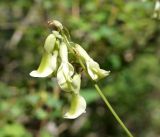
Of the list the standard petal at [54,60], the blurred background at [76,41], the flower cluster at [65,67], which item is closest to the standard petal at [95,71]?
the flower cluster at [65,67]

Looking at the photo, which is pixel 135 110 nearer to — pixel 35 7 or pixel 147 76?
pixel 147 76

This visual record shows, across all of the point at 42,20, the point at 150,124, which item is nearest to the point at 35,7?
the point at 42,20

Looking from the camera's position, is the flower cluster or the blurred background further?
the blurred background

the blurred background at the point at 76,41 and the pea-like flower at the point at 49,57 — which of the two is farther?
the blurred background at the point at 76,41

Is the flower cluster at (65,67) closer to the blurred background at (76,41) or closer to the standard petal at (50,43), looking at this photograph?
the standard petal at (50,43)

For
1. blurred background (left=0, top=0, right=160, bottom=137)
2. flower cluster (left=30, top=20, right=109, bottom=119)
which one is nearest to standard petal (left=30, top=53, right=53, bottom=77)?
flower cluster (left=30, top=20, right=109, bottom=119)

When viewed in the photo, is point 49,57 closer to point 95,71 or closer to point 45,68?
point 45,68

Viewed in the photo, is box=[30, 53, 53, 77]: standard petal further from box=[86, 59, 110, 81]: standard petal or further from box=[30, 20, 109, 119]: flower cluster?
box=[86, 59, 110, 81]: standard petal
